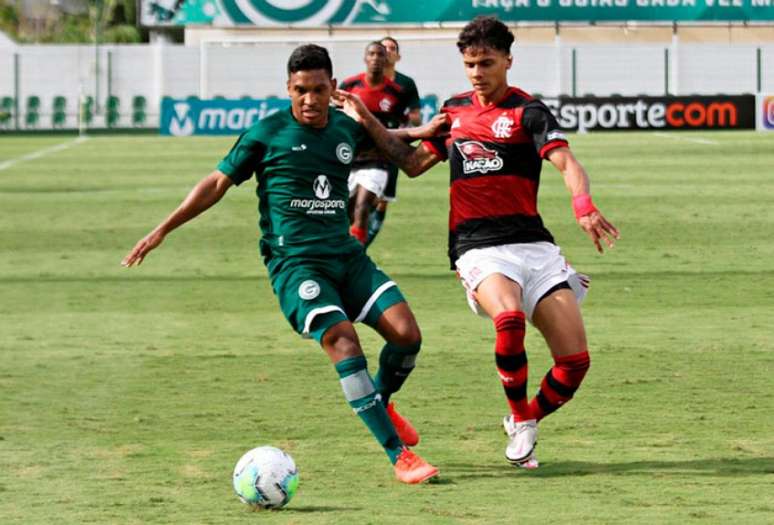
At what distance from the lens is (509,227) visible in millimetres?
7691

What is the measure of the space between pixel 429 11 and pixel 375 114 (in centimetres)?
3324

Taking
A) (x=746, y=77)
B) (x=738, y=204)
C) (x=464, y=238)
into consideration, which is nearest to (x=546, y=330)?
(x=464, y=238)

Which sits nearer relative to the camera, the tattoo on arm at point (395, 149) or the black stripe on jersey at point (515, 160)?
the black stripe on jersey at point (515, 160)

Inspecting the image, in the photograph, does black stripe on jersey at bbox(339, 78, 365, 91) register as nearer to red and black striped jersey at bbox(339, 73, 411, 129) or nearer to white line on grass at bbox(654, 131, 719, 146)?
red and black striped jersey at bbox(339, 73, 411, 129)

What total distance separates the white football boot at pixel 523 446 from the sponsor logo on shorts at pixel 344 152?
58.4 inches

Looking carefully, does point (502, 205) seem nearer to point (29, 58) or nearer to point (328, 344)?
point (328, 344)

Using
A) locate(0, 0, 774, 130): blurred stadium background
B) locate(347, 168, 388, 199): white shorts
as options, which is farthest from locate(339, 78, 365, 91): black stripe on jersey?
locate(0, 0, 774, 130): blurred stadium background

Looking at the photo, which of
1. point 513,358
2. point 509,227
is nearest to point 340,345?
point 513,358

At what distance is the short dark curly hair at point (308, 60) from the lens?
7324 millimetres

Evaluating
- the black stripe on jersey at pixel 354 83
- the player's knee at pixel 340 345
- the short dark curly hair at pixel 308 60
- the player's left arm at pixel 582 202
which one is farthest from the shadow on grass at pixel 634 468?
the black stripe on jersey at pixel 354 83

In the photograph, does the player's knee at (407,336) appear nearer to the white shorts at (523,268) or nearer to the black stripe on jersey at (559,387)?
the white shorts at (523,268)

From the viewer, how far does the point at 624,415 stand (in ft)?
28.3

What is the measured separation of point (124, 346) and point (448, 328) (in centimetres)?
247

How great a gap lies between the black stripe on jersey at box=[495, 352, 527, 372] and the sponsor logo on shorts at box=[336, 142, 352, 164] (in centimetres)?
117
